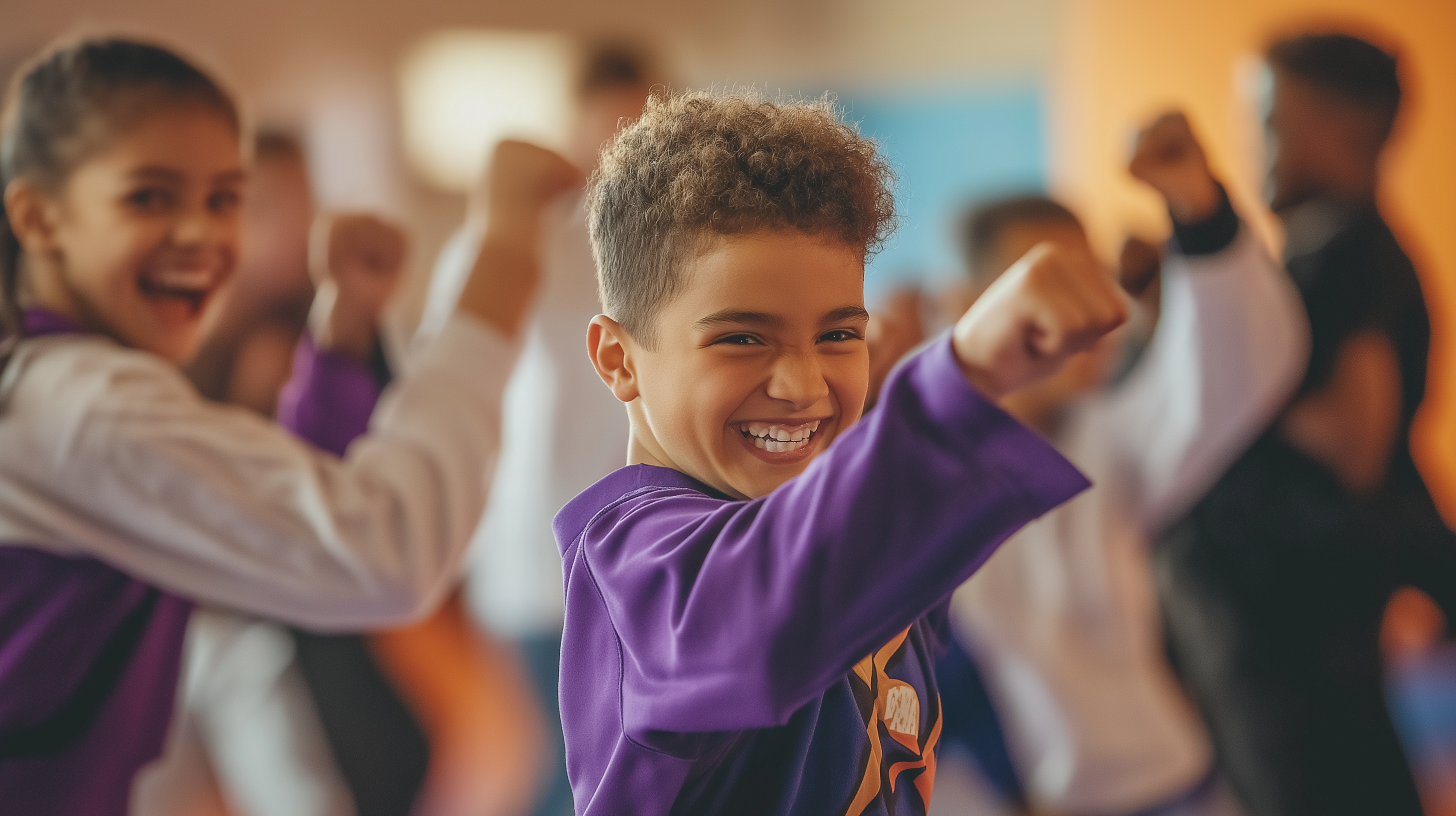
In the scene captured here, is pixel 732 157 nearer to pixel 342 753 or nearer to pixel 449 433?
pixel 449 433

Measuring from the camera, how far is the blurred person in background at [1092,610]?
1.44 m

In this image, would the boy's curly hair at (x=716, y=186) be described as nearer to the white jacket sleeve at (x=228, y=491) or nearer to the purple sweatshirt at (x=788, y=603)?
the purple sweatshirt at (x=788, y=603)

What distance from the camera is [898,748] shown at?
2.16 ft

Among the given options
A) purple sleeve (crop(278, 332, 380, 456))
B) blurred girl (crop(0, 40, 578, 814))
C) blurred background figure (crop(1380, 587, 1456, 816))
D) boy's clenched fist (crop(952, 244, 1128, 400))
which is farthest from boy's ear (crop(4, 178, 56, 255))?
blurred background figure (crop(1380, 587, 1456, 816))

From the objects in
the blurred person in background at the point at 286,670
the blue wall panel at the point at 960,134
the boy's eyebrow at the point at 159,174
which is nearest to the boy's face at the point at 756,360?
the boy's eyebrow at the point at 159,174

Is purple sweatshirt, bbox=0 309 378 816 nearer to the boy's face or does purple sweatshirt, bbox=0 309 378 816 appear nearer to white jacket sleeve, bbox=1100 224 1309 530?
the boy's face

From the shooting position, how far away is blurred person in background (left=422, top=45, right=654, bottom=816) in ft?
5.16

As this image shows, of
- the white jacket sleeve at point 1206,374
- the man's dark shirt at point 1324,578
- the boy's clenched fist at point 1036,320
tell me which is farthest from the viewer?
the man's dark shirt at point 1324,578

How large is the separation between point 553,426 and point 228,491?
28.7 inches

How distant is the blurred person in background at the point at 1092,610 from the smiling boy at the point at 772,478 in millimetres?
816

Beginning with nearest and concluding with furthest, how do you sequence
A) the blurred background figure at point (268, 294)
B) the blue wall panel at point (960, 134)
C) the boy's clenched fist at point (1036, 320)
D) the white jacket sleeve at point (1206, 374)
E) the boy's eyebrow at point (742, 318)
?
1. the boy's clenched fist at point (1036, 320)
2. the boy's eyebrow at point (742, 318)
3. the white jacket sleeve at point (1206, 374)
4. the blurred background figure at point (268, 294)
5. the blue wall panel at point (960, 134)

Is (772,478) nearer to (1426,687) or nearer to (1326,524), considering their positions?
(1326,524)

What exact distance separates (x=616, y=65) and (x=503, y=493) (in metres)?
0.69

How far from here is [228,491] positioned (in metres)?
0.90
